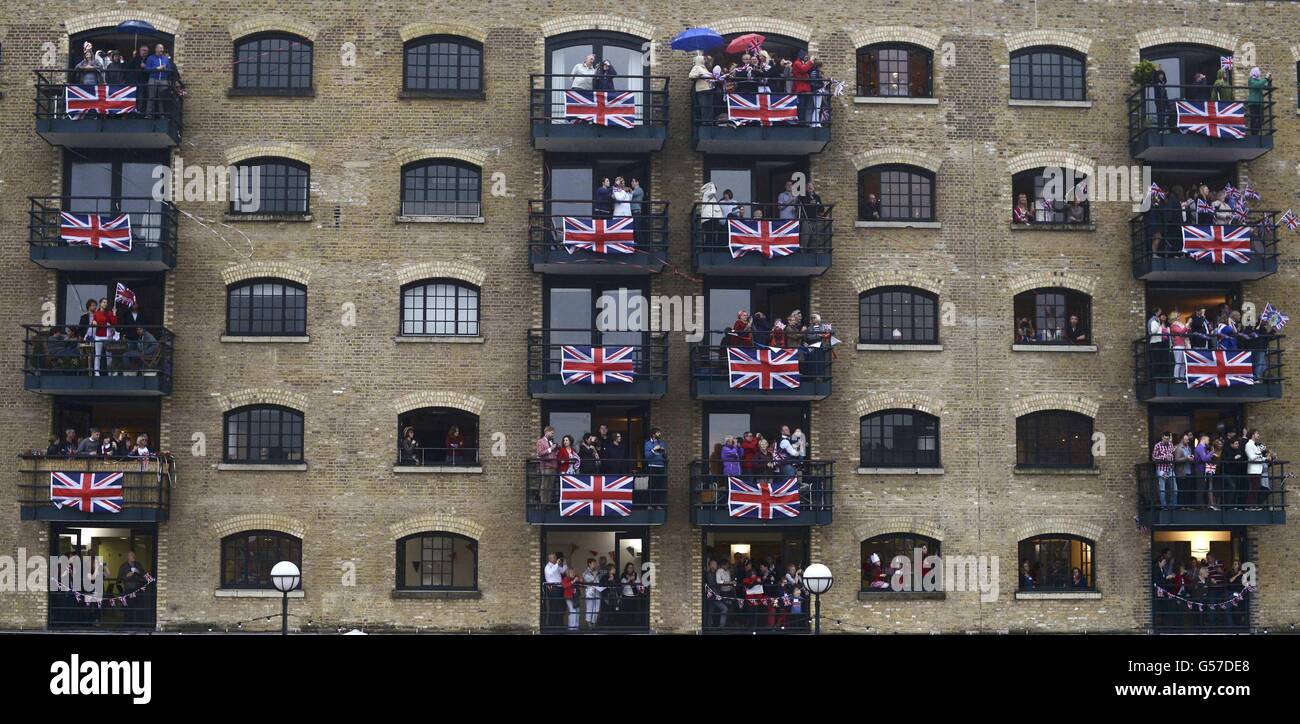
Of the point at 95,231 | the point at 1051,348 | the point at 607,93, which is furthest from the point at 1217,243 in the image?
the point at 95,231

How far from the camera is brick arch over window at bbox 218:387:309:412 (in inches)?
1235

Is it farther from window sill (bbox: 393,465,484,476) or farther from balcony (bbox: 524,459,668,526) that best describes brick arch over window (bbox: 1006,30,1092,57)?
window sill (bbox: 393,465,484,476)

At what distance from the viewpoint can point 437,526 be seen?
31.2m

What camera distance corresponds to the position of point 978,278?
32.4 metres

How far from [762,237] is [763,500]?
560 centimetres

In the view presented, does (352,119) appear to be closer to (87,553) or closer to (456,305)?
(456,305)

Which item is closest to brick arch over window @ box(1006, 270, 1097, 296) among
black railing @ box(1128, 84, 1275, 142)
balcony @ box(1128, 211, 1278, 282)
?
balcony @ box(1128, 211, 1278, 282)

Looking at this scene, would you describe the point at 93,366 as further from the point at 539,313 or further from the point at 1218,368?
the point at 1218,368

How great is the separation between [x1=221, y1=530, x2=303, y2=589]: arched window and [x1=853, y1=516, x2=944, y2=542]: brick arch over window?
12.3 meters

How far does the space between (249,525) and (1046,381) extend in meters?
17.8

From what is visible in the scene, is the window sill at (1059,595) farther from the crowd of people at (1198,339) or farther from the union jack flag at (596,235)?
the union jack flag at (596,235)

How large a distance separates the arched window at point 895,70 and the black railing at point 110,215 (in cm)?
1568

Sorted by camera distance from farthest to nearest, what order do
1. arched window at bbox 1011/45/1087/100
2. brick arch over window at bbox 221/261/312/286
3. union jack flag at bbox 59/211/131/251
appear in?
arched window at bbox 1011/45/1087/100, brick arch over window at bbox 221/261/312/286, union jack flag at bbox 59/211/131/251
